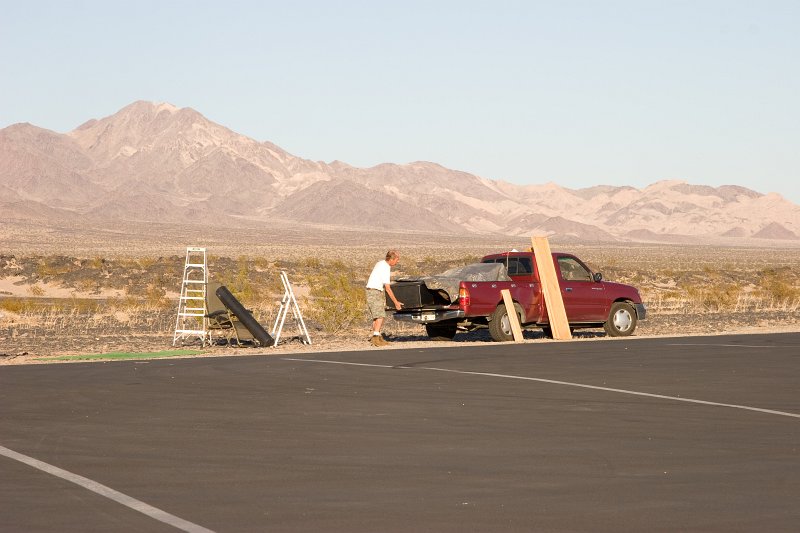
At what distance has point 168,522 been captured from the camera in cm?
908

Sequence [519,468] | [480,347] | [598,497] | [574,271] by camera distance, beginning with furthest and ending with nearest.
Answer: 1. [574,271]
2. [480,347]
3. [519,468]
4. [598,497]

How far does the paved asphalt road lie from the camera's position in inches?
370

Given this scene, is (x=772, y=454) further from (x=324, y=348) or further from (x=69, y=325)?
(x=69, y=325)

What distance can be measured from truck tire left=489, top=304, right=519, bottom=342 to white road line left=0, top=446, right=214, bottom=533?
16608 mm

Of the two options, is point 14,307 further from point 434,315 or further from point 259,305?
point 434,315

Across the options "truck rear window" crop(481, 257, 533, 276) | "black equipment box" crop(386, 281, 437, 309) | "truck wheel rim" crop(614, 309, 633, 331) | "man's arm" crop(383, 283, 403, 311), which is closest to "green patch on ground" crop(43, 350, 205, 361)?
"man's arm" crop(383, 283, 403, 311)

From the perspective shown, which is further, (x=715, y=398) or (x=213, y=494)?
(x=715, y=398)

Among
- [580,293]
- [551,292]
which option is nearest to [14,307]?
[551,292]

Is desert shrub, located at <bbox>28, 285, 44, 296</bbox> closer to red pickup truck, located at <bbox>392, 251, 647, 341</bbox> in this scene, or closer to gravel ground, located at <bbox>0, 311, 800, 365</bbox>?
gravel ground, located at <bbox>0, 311, 800, 365</bbox>

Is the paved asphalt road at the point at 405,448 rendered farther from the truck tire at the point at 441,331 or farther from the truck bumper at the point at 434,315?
the truck tire at the point at 441,331

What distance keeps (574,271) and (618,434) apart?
56.0 feet

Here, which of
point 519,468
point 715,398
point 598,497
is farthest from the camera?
point 715,398

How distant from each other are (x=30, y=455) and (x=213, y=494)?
2.77 metres

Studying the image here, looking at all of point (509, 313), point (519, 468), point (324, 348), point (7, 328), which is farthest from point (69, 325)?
point (519, 468)
